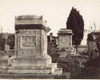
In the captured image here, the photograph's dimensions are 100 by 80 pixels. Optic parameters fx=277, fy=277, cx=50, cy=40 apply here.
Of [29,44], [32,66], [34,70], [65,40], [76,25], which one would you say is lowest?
[34,70]

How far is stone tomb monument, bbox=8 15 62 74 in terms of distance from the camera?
7777 millimetres

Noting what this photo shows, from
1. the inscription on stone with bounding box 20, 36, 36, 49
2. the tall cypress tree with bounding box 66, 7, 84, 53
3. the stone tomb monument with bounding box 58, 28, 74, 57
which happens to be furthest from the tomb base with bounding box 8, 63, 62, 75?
the tall cypress tree with bounding box 66, 7, 84, 53

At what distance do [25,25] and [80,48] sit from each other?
14690mm

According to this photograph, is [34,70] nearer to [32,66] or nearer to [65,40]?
[32,66]

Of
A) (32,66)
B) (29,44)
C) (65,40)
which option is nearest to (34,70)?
(32,66)

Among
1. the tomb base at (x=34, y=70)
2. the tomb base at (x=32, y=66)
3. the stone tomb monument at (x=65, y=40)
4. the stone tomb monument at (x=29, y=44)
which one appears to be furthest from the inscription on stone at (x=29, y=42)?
the stone tomb monument at (x=65, y=40)

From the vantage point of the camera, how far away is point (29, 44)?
790 cm

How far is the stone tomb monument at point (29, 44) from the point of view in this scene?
7.78 metres

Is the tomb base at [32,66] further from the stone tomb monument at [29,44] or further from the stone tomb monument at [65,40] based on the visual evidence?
the stone tomb monument at [65,40]

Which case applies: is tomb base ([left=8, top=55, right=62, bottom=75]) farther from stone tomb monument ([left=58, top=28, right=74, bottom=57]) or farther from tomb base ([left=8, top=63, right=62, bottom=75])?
stone tomb monument ([left=58, top=28, right=74, bottom=57])

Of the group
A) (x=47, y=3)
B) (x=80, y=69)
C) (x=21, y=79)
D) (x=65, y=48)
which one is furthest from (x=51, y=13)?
(x=65, y=48)

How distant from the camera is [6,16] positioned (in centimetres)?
Result: 841

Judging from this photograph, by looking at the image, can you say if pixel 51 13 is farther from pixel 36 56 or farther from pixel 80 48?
pixel 80 48

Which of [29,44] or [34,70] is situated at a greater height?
[29,44]
